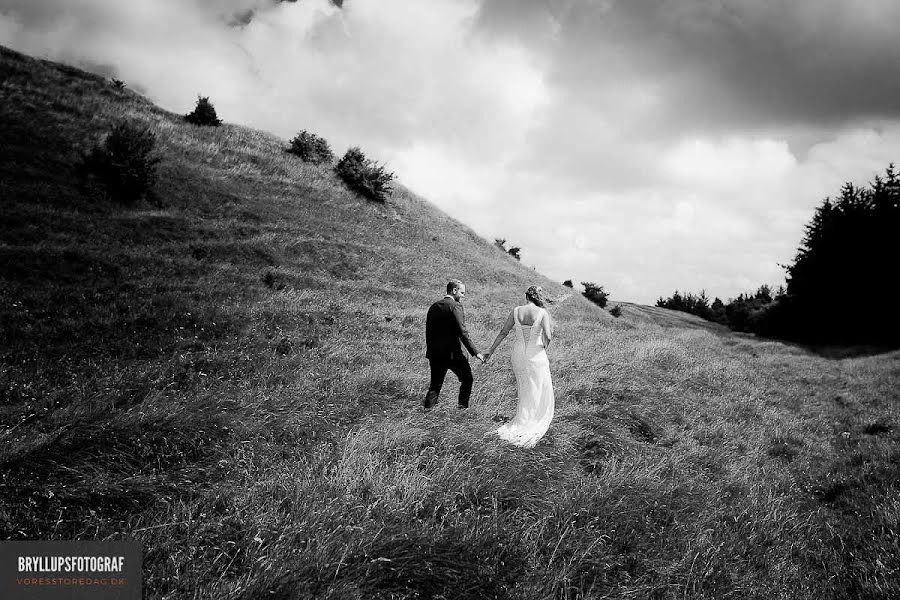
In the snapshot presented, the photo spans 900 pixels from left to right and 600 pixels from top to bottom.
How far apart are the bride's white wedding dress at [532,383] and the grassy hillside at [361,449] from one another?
365 millimetres

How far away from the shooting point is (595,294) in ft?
128

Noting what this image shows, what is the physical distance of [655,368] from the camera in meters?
12.4

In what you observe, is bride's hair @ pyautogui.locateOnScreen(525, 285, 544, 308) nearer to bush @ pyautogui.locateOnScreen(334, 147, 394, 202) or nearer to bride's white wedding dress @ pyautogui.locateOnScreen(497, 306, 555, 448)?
bride's white wedding dress @ pyautogui.locateOnScreen(497, 306, 555, 448)

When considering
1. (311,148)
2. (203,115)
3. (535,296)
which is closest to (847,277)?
(535,296)

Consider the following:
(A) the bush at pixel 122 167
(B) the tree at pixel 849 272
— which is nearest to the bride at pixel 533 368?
(A) the bush at pixel 122 167

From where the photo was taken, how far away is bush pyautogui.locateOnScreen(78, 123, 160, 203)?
1647 centimetres

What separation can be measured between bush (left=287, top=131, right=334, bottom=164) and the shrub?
24.8 metres

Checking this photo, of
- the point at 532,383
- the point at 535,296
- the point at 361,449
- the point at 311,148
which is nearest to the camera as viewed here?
the point at 361,449

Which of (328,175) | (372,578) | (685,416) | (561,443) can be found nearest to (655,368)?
(685,416)

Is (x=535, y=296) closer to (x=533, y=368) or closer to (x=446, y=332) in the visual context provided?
(x=533, y=368)

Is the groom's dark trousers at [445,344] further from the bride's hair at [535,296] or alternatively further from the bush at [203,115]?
the bush at [203,115]

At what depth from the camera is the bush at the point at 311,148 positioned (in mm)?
32938

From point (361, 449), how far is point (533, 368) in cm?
318

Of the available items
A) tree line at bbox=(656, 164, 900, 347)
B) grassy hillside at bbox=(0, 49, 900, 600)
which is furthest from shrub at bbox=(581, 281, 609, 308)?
grassy hillside at bbox=(0, 49, 900, 600)
